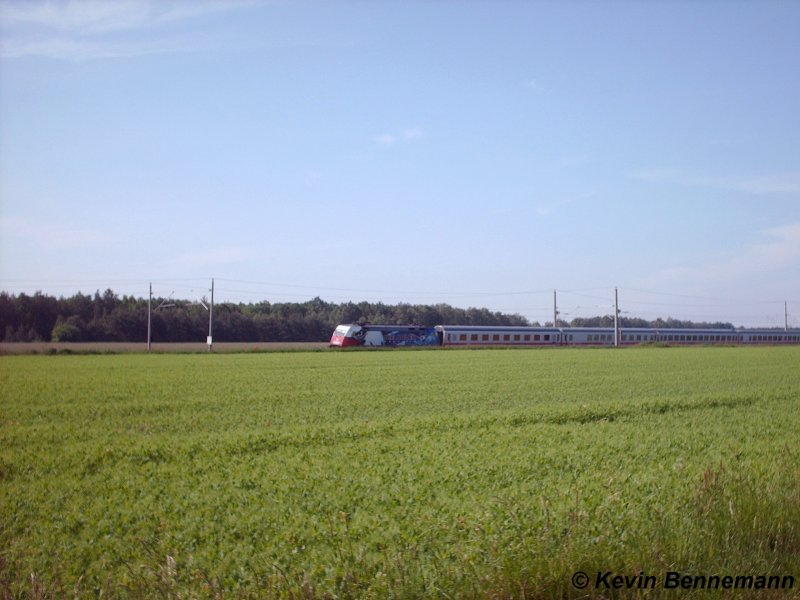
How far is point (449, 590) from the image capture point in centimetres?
524

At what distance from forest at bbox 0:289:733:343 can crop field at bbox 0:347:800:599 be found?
42416mm

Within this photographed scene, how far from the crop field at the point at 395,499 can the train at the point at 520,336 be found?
48.4 metres

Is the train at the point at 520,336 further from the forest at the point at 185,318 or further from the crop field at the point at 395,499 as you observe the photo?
the crop field at the point at 395,499

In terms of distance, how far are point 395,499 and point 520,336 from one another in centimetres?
6563

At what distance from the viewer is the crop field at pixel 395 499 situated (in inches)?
215

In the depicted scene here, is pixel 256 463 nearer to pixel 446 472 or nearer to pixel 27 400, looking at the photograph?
pixel 446 472

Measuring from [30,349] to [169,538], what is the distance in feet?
152

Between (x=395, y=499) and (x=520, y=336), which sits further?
(x=520, y=336)

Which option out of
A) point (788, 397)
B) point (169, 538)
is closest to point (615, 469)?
point (169, 538)

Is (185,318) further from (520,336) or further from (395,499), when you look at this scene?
(395,499)

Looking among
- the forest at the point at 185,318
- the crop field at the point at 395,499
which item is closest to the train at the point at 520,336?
the forest at the point at 185,318

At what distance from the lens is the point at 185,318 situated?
82.2 meters

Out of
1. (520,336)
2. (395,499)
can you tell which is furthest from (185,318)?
(395,499)

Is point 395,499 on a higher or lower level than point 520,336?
lower
